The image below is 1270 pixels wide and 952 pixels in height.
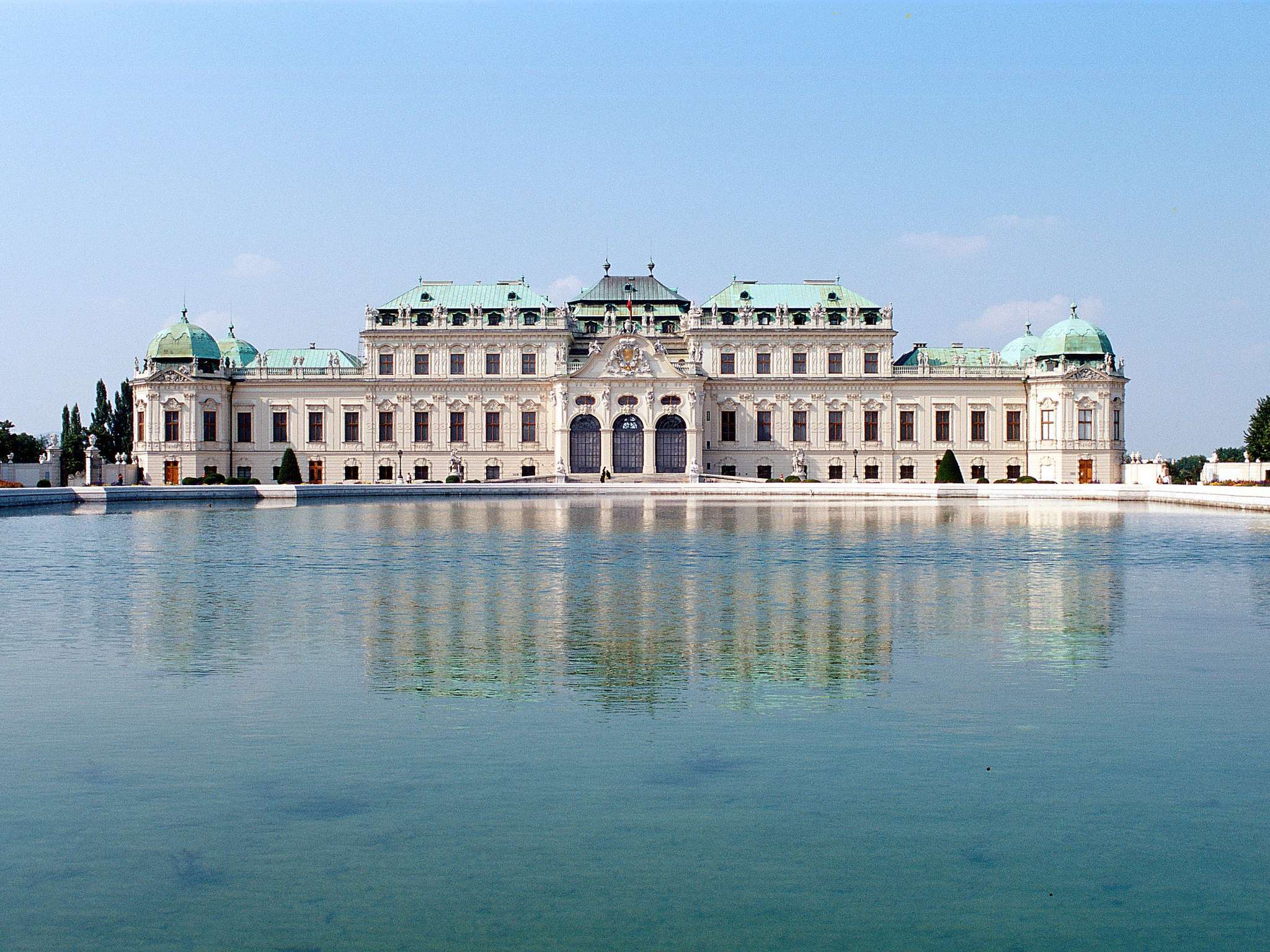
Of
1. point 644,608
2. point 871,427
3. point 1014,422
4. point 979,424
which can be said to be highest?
point 1014,422

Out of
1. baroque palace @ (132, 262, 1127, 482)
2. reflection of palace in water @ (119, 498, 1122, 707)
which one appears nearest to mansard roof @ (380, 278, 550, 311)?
baroque palace @ (132, 262, 1127, 482)

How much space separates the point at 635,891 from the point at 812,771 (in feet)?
9.42

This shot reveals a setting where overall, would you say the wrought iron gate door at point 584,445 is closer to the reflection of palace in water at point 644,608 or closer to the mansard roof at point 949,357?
the mansard roof at point 949,357

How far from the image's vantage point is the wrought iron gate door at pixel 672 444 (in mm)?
90000

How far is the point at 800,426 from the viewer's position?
93062 mm

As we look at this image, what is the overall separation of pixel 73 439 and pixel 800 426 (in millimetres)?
65396

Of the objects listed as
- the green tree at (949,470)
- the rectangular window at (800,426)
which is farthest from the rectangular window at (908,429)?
the green tree at (949,470)

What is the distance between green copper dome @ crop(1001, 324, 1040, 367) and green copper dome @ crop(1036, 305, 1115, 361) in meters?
3.45

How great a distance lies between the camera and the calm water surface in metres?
7.70

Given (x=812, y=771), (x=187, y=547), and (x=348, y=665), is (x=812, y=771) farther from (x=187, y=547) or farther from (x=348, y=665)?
(x=187, y=547)

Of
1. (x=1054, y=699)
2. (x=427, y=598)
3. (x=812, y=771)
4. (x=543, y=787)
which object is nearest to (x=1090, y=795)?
(x=812, y=771)

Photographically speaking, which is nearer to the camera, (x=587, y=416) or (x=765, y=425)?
(x=587, y=416)

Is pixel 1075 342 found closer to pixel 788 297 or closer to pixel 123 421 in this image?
pixel 788 297

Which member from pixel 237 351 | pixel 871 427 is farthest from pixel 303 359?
pixel 871 427
